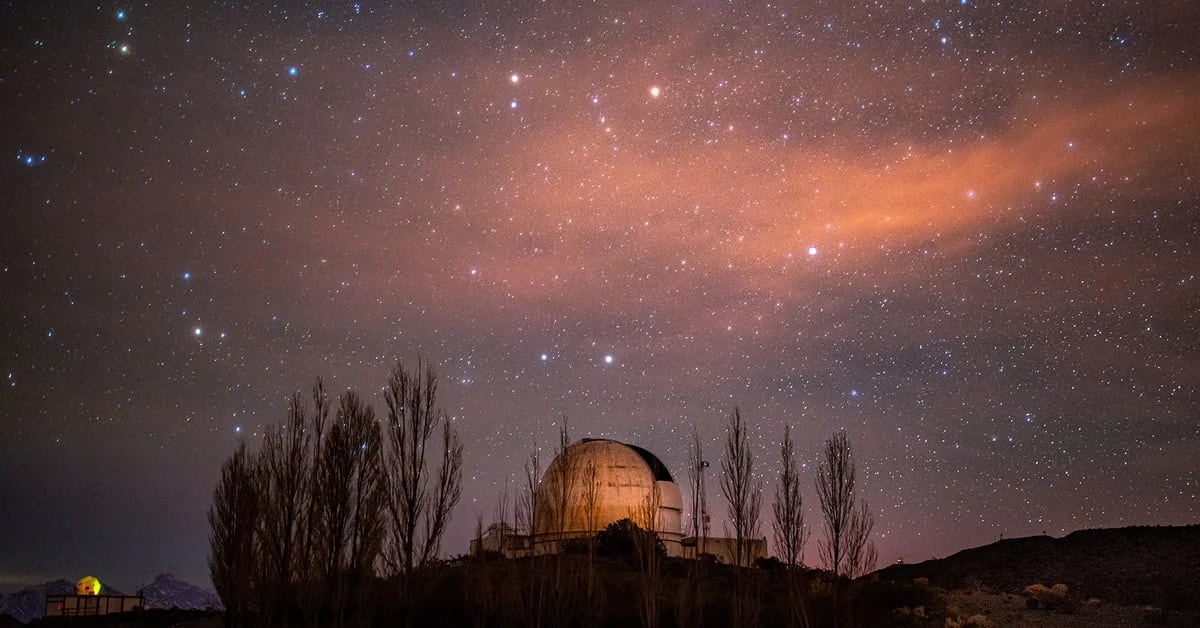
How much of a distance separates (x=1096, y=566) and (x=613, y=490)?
2129cm

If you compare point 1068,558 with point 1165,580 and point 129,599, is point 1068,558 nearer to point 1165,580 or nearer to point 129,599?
point 1165,580

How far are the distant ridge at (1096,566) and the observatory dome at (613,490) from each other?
37.5ft

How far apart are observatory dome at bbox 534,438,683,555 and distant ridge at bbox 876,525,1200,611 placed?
11.4 metres

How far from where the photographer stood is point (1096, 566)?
32625 millimetres

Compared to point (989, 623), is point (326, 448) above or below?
above

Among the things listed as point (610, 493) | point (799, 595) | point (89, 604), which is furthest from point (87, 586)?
point (799, 595)

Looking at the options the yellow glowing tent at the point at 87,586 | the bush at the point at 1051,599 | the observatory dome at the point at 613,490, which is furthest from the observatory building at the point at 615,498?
the yellow glowing tent at the point at 87,586

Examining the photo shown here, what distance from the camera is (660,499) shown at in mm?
46375

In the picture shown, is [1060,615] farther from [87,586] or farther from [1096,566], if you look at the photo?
[87,586]

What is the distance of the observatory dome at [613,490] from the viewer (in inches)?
1689

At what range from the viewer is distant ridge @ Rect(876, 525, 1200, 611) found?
29.1m

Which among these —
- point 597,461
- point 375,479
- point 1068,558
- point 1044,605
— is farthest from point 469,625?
point 1068,558

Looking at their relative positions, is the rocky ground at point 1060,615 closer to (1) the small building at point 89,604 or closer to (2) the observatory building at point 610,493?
(2) the observatory building at point 610,493

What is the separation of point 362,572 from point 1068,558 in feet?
86.3
